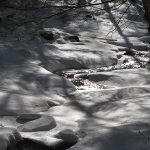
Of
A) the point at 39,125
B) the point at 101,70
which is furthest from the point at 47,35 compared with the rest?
the point at 39,125

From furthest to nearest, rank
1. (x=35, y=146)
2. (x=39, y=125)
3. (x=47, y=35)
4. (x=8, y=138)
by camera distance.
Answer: (x=47, y=35) < (x=39, y=125) < (x=35, y=146) < (x=8, y=138)

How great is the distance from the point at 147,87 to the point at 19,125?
2867mm

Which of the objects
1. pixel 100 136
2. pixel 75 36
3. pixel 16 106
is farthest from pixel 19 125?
pixel 75 36

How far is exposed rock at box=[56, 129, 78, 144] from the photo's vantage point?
475 centimetres

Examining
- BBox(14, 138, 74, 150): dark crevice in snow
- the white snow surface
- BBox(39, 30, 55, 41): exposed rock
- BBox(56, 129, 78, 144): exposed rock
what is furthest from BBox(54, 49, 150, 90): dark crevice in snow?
BBox(14, 138, 74, 150): dark crevice in snow

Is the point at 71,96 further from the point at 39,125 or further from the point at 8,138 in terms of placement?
the point at 8,138

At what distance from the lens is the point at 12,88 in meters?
7.14

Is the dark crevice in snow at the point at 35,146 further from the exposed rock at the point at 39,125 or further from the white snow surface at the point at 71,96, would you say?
the exposed rock at the point at 39,125

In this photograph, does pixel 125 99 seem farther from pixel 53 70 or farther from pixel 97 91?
pixel 53 70

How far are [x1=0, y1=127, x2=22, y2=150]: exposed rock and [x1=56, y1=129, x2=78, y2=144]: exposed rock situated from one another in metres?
0.48

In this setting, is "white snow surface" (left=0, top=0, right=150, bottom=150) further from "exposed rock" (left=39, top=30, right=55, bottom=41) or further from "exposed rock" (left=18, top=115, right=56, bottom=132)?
"exposed rock" (left=39, top=30, right=55, bottom=41)

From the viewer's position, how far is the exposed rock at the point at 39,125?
5.09 m

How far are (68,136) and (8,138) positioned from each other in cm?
71

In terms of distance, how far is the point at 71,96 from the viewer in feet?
23.6
